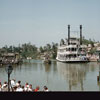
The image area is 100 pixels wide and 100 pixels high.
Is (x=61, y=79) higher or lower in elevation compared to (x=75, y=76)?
higher

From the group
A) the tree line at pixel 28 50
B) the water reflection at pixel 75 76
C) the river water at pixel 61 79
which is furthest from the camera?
the tree line at pixel 28 50

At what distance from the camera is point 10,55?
6981 centimetres

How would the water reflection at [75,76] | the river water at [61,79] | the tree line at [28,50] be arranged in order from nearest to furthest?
the river water at [61,79] < the water reflection at [75,76] < the tree line at [28,50]

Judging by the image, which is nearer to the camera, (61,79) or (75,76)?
(61,79)

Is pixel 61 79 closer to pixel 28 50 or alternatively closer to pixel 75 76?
pixel 75 76

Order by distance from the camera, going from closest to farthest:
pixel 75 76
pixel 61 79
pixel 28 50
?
pixel 61 79
pixel 75 76
pixel 28 50

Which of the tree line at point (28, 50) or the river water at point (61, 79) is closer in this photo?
the river water at point (61, 79)

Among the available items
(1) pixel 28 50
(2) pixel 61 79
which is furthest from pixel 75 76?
(1) pixel 28 50

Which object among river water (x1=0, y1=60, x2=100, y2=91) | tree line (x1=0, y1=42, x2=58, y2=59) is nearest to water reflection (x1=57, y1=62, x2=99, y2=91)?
river water (x1=0, y1=60, x2=100, y2=91)

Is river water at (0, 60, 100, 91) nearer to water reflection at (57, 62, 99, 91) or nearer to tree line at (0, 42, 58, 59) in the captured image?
water reflection at (57, 62, 99, 91)

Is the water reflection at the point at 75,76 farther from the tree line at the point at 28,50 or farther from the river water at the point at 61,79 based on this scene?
→ the tree line at the point at 28,50

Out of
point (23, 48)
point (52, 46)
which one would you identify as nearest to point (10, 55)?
point (52, 46)

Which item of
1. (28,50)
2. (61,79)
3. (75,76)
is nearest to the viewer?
(61,79)

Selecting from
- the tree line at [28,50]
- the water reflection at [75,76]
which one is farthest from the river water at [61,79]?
the tree line at [28,50]
